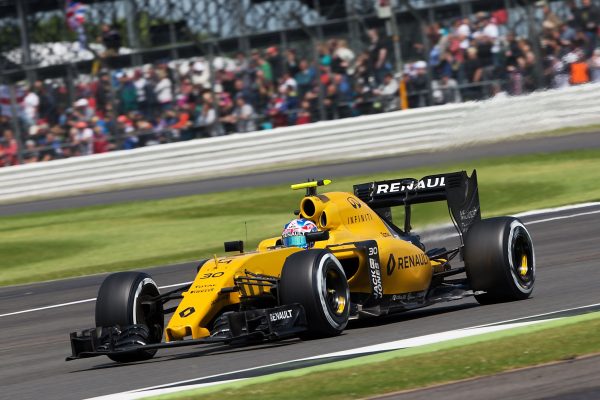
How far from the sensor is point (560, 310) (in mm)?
8883

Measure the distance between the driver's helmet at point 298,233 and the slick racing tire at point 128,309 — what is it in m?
A: 1.11

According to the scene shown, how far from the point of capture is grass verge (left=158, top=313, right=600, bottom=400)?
6281 mm

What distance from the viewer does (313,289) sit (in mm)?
8266

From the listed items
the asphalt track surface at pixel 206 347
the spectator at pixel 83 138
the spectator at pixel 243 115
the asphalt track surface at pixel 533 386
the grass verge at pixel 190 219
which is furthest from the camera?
the spectator at pixel 83 138

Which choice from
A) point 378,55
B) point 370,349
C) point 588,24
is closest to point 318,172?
point 378,55

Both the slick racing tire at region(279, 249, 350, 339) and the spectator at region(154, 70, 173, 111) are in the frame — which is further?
the spectator at region(154, 70, 173, 111)

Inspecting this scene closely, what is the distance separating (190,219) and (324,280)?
1312 centimetres

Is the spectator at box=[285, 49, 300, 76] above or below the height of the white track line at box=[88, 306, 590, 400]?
above

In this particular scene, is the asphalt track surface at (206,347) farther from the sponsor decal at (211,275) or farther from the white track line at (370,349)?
the sponsor decal at (211,275)

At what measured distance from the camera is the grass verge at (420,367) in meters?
6.28

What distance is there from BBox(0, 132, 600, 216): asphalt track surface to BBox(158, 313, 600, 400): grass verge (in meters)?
15.3

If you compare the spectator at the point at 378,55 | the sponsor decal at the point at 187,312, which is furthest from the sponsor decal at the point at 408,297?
the spectator at the point at 378,55

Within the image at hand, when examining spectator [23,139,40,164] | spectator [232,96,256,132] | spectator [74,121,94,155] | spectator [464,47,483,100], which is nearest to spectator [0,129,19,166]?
spectator [23,139,40,164]

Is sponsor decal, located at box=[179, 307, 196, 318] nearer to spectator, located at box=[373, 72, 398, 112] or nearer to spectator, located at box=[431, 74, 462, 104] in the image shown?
spectator, located at box=[431, 74, 462, 104]
